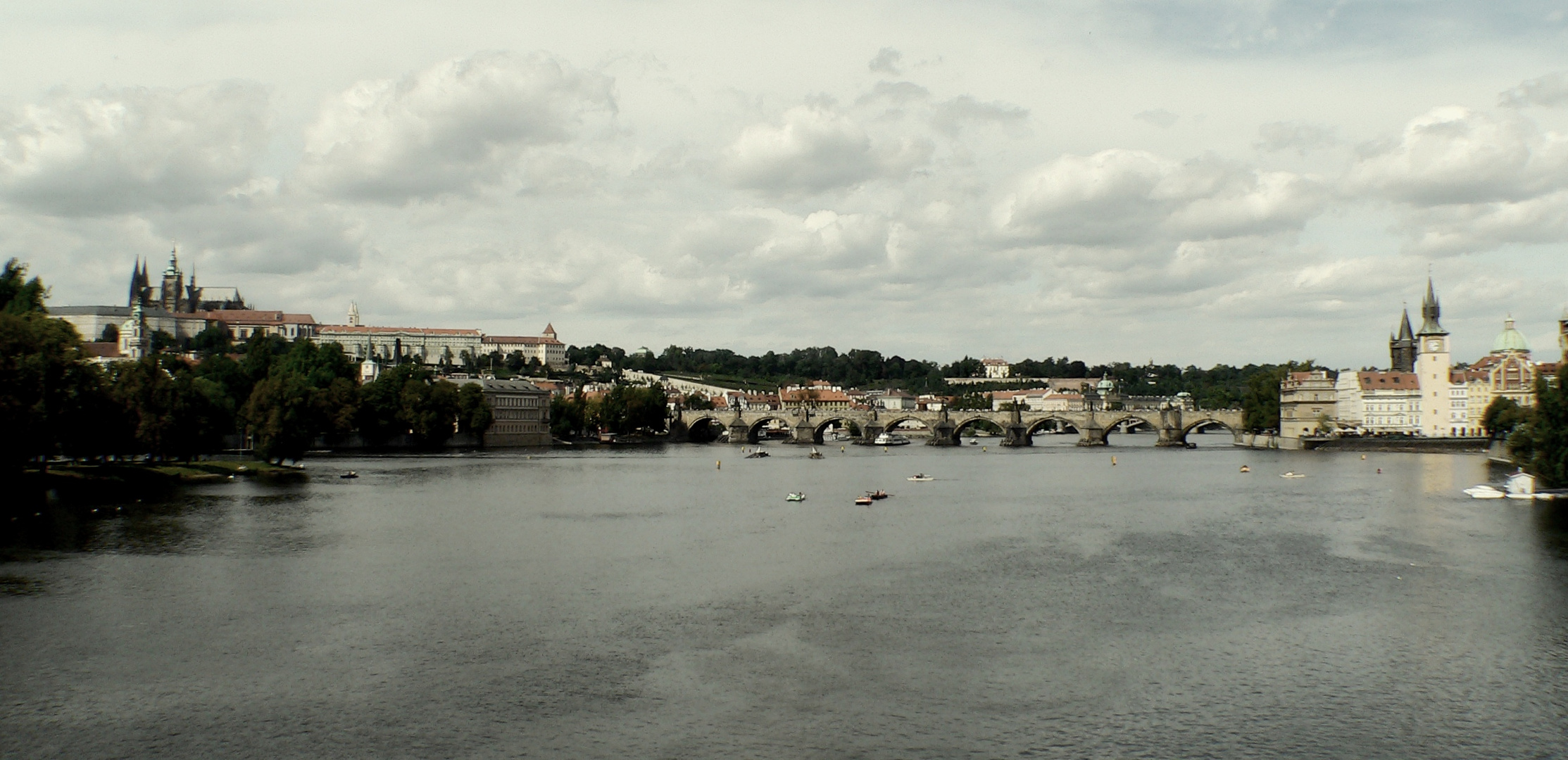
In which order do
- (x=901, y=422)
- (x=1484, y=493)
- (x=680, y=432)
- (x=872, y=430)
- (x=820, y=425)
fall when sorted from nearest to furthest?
(x=1484, y=493)
(x=820, y=425)
(x=872, y=430)
(x=901, y=422)
(x=680, y=432)

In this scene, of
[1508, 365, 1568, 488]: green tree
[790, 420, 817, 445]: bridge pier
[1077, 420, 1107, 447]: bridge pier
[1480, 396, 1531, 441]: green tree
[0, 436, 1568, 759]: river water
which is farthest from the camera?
[790, 420, 817, 445]: bridge pier

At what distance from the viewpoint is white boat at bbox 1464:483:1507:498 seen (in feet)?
168

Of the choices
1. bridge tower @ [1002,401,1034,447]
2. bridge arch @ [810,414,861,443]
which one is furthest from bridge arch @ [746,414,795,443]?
bridge tower @ [1002,401,1034,447]

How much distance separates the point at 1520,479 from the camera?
2036 inches

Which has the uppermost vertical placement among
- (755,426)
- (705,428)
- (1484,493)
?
(755,426)

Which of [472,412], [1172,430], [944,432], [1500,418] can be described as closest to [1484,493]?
[1500,418]

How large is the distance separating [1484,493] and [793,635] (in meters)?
40.0

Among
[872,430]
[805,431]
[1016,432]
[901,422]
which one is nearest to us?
[1016,432]

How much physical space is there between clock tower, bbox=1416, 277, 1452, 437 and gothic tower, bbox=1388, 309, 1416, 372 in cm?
739

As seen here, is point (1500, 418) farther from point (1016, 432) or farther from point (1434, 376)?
point (1016, 432)

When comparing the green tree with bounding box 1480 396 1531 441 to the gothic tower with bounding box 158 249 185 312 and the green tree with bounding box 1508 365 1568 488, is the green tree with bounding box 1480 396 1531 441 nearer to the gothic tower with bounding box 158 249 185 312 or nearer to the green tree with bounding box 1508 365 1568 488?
the green tree with bounding box 1508 365 1568 488

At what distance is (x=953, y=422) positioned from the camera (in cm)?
12356

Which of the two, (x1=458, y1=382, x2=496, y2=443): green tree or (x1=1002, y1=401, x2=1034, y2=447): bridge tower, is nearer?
(x1=458, y1=382, x2=496, y2=443): green tree

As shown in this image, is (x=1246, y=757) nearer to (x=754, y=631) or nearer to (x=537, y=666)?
(x=754, y=631)
